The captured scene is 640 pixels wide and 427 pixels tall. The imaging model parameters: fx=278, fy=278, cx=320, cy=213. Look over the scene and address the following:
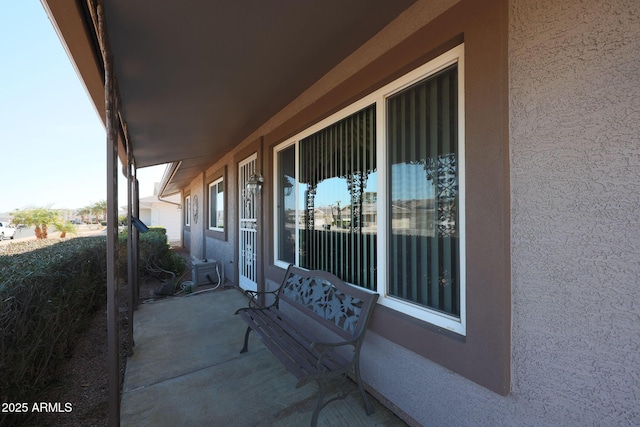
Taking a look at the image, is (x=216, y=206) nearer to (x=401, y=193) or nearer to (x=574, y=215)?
(x=401, y=193)

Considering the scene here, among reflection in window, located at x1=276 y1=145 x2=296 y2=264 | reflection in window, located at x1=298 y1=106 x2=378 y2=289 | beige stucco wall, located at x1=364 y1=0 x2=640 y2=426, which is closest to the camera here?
beige stucco wall, located at x1=364 y1=0 x2=640 y2=426

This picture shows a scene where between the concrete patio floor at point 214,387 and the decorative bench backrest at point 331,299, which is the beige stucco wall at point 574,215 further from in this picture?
the concrete patio floor at point 214,387

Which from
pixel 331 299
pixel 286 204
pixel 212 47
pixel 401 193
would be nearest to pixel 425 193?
pixel 401 193

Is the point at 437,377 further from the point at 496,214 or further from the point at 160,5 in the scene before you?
the point at 160,5

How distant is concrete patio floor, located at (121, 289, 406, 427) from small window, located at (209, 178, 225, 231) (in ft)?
12.8

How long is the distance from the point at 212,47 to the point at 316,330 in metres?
2.87

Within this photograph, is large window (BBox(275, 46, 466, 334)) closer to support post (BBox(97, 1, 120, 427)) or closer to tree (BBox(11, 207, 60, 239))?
support post (BBox(97, 1, 120, 427))

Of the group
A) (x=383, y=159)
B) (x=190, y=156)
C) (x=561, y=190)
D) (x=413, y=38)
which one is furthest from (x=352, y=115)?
(x=190, y=156)

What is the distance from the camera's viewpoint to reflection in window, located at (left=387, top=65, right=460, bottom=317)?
1860mm

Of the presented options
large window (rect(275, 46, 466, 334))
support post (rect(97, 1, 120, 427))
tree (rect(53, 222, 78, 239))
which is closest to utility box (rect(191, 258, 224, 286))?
large window (rect(275, 46, 466, 334))

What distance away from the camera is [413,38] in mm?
1967

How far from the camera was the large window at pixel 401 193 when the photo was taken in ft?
6.08

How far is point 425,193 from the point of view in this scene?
2.03 m

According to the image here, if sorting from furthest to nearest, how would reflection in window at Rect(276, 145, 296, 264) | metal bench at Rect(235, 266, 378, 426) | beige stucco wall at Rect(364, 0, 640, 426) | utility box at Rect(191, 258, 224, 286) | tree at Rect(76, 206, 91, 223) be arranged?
tree at Rect(76, 206, 91, 223) → utility box at Rect(191, 258, 224, 286) → reflection in window at Rect(276, 145, 296, 264) → metal bench at Rect(235, 266, 378, 426) → beige stucco wall at Rect(364, 0, 640, 426)
